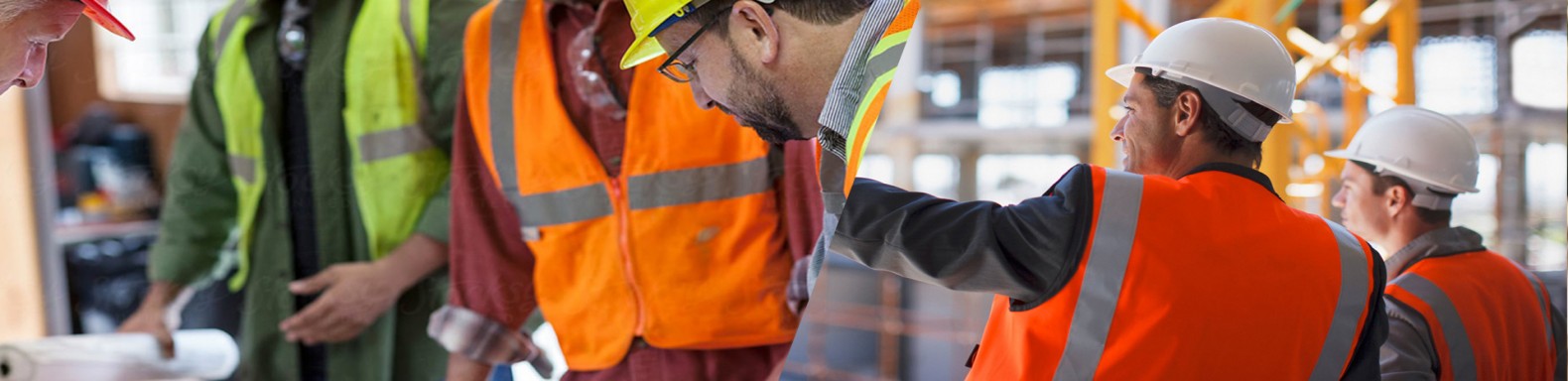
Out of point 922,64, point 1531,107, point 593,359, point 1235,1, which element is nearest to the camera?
point 593,359

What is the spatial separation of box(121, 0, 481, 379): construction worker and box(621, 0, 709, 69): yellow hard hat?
0.61ft

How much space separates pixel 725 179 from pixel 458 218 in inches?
10.8

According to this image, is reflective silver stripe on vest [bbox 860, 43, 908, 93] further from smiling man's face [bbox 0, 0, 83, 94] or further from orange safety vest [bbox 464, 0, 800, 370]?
smiling man's face [bbox 0, 0, 83, 94]

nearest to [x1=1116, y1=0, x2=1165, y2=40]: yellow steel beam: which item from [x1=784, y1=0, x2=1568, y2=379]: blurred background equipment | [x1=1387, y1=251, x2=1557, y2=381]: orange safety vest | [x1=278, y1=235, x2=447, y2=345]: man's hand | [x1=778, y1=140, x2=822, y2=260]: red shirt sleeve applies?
[x1=784, y1=0, x2=1568, y2=379]: blurred background equipment

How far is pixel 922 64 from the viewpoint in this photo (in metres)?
14.8

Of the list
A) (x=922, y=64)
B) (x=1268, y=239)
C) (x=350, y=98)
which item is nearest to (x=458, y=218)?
(x=350, y=98)

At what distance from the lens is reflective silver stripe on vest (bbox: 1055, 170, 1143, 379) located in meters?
1.02

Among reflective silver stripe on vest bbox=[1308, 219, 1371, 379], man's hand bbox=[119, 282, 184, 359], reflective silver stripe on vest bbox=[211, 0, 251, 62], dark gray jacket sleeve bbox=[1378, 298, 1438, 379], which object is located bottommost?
dark gray jacket sleeve bbox=[1378, 298, 1438, 379]

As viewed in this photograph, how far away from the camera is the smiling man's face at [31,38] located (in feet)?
3.38

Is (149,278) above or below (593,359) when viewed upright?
above

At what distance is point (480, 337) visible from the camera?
42.7 inches

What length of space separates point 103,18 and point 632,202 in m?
0.55

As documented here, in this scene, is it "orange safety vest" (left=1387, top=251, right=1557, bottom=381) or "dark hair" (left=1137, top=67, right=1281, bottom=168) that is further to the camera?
"orange safety vest" (left=1387, top=251, right=1557, bottom=381)

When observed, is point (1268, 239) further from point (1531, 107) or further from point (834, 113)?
point (1531, 107)
